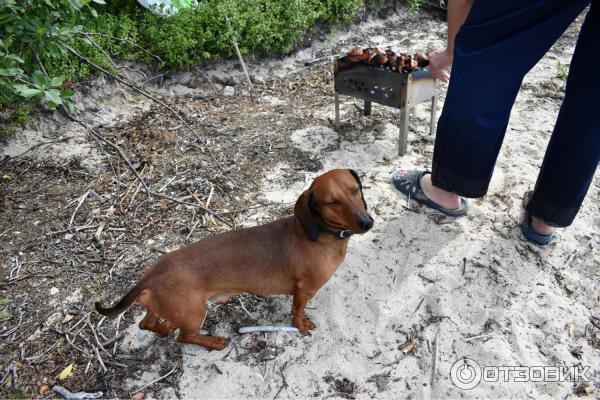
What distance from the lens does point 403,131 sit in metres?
4.15

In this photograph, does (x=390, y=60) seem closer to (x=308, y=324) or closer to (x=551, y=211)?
(x=551, y=211)

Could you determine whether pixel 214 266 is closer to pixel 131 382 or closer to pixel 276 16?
pixel 131 382

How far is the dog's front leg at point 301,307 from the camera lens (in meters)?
2.65

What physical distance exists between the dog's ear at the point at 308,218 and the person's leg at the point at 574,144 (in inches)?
68.6

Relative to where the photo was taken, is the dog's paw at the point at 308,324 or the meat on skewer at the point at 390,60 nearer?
the dog's paw at the point at 308,324

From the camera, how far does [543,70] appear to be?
18.9ft

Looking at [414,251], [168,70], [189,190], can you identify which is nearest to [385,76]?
[414,251]

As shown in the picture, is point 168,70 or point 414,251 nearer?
point 414,251

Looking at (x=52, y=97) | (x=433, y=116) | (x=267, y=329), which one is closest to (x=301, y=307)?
(x=267, y=329)

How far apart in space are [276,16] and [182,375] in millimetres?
4879

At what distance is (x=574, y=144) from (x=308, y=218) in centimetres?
183

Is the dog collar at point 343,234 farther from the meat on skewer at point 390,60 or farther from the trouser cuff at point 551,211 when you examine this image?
the meat on skewer at point 390,60

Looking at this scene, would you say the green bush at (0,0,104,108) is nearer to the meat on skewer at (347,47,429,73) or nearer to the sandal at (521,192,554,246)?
the meat on skewer at (347,47,429,73)

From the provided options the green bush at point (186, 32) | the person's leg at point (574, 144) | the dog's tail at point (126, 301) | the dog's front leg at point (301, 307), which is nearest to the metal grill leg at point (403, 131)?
the person's leg at point (574, 144)
